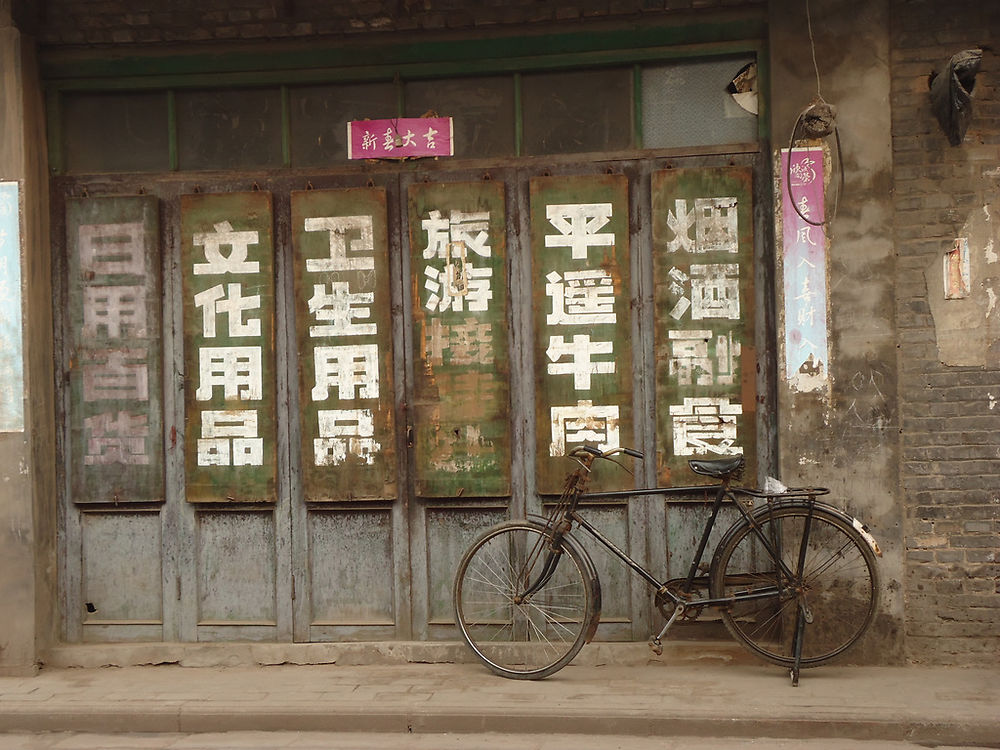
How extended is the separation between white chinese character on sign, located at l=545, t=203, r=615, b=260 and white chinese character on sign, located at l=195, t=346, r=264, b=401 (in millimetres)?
2107

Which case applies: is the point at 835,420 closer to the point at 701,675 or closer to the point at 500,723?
the point at 701,675

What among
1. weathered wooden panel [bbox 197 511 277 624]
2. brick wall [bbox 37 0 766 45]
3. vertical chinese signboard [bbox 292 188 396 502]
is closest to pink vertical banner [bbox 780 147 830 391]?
brick wall [bbox 37 0 766 45]

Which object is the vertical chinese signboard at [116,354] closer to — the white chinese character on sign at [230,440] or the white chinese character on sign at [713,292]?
the white chinese character on sign at [230,440]

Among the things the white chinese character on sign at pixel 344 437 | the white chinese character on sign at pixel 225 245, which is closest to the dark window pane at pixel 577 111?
the white chinese character on sign at pixel 225 245

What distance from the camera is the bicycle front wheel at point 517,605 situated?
6.34m

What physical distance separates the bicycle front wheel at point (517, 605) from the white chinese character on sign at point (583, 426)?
64 centimetres

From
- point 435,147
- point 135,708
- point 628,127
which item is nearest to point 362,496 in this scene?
point 135,708

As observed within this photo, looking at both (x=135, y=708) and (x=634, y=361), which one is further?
(x=634, y=361)

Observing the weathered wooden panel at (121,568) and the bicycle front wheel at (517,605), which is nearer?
the bicycle front wheel at (517,605)

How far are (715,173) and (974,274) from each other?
5.57 feet

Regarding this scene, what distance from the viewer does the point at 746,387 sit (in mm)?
6391

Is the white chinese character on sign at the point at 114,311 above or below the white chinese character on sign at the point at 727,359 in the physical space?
above

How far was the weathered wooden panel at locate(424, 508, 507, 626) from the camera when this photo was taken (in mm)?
6648

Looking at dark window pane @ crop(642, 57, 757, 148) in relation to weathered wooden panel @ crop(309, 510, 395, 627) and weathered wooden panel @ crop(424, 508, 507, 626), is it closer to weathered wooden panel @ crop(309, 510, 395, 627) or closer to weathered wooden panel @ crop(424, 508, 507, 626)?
weathered wooden panel @ crop(424, 508, 507, 626)
